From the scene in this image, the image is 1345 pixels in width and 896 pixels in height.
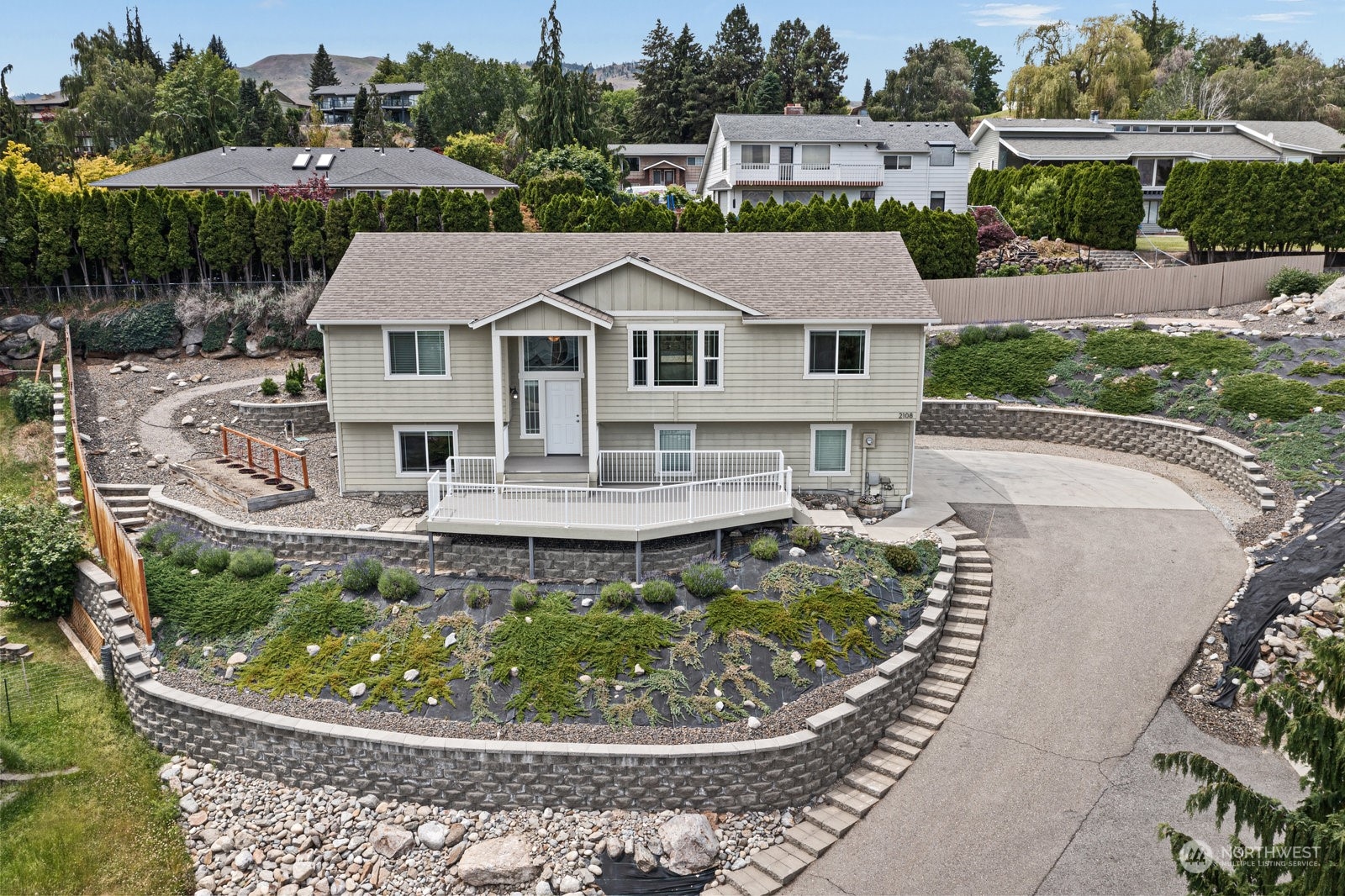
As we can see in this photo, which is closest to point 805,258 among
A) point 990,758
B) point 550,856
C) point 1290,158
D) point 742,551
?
point 742,551

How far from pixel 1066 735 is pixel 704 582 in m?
6.26

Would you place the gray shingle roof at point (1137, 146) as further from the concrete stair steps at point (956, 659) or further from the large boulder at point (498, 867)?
the large boulder at point (498, 867)

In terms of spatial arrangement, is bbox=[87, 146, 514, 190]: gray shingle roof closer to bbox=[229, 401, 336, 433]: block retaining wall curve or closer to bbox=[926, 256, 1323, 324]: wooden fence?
bbox=[229, 401, 336, 433]: block retaining wall curve

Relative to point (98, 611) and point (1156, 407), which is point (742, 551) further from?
point (1156, 407)

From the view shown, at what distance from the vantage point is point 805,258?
23.0 m

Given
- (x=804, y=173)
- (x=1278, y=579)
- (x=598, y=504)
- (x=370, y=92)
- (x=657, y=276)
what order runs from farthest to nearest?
1. (x=370, y=92)
2. (x=804, y=173)
3. (x=657, y=276)
4. (x=598, y=504)
5. (x=1278, y=579)

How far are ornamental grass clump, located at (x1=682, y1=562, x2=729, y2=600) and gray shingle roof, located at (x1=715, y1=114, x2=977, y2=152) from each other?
36.4 m

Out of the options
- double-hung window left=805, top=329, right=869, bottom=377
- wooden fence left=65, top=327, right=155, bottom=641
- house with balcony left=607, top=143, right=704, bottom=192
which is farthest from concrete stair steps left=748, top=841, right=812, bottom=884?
house with balcony left=607, top=143, right=704, bottom=192

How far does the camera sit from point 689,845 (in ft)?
47.2

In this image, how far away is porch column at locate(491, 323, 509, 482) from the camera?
20297 millimetres

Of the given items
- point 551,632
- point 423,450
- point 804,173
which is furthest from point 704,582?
point 804,173

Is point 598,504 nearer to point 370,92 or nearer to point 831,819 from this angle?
point 831,819

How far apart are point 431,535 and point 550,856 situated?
6.71m

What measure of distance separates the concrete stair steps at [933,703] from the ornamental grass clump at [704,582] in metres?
3.73
